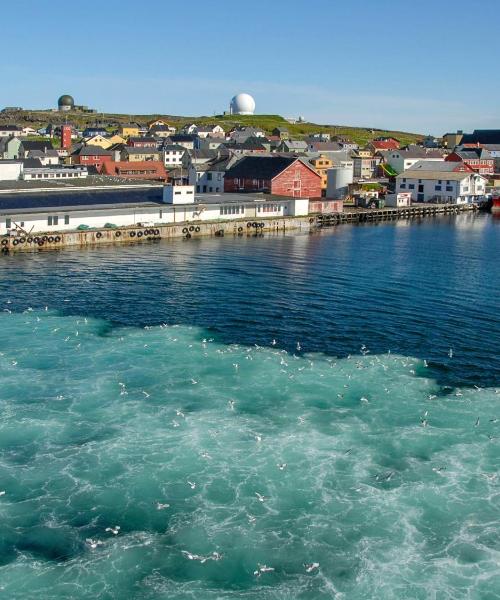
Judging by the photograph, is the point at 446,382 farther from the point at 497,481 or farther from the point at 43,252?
the point at 43,252

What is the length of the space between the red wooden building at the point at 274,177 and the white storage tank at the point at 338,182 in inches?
416

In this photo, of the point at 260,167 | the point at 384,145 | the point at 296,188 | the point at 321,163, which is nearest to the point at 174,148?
the point at 321,163

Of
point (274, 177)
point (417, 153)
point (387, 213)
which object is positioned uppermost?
point (417, 153)

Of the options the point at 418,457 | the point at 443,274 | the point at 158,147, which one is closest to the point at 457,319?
the point at 443,274

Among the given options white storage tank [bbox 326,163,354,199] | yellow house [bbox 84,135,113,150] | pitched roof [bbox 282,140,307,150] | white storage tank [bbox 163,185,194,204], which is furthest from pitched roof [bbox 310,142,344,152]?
white storage tank [bbox 163,185,194,204]

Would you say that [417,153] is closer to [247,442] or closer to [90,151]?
[90,151]

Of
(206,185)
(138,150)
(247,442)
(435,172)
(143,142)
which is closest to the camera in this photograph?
(247,442)

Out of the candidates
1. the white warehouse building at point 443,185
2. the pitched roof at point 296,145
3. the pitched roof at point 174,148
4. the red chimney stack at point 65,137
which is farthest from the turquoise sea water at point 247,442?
the red chimney stack at point 65,137

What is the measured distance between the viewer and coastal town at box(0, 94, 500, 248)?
74.7m

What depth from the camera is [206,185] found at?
106688mm

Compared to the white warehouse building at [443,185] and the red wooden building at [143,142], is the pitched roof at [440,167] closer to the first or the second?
the white warehouse building at [443,185]

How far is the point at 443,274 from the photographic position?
59.9 metres

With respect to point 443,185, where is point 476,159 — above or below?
above

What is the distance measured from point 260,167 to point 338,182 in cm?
1731
